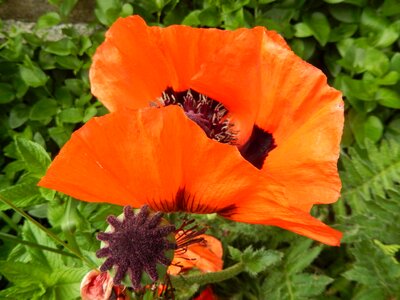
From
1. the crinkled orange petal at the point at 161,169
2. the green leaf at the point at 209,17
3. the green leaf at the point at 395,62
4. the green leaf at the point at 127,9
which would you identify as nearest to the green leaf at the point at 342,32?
the green leaf at the point at 395,62

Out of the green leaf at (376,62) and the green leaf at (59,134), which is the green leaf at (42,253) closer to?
the green leaf at (59,134)

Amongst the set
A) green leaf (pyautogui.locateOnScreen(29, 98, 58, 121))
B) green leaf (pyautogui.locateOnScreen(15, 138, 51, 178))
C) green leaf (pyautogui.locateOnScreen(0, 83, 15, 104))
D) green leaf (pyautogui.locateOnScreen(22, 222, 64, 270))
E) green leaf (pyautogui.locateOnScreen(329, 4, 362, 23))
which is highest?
green leaf (pyautogui.locateOnScreen(15, 138, 51, 178))

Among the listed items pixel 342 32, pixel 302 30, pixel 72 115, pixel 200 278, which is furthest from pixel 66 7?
pixel 200 278

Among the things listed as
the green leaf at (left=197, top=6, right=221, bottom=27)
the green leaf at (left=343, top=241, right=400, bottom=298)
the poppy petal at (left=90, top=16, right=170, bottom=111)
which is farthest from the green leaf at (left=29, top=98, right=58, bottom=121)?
the green leaf at (left=343, top=241, right=400, bottom=298)

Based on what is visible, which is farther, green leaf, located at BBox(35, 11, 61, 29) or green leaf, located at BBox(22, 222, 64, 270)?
green leaf, located at BBox(35, 11, 61, 29)

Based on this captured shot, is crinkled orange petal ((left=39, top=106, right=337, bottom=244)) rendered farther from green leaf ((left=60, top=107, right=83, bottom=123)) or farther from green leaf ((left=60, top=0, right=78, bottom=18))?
green leaf ((left=60, top=0, right=78, bottom=18))

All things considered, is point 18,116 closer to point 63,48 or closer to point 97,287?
point 63,48

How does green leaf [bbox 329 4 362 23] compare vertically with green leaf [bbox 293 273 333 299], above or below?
above

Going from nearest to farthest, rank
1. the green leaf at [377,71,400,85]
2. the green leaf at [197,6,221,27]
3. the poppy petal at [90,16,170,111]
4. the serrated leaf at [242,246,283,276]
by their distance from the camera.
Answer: the poppy petal at [90,16,170,111] < the serrated leaf at [242,246,283,276] < the green leaf at [377,71,400,85] < the green leaf at [197,6,221,27]

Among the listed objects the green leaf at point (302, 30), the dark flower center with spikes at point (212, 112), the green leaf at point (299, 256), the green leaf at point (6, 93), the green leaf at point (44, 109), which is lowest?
the green leaf at point (299, 256)
